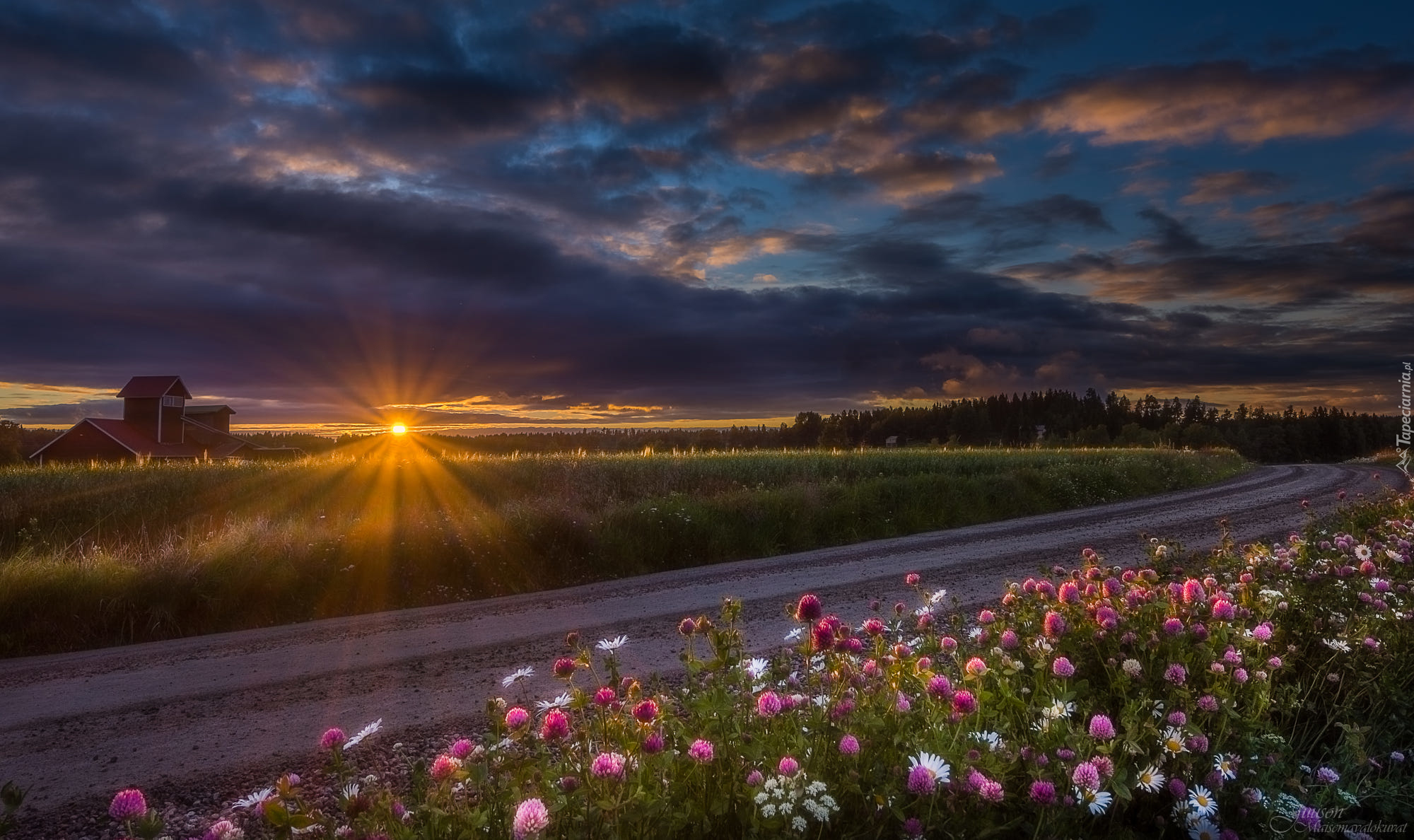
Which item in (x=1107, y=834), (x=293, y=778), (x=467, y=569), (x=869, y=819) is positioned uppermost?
(x=293, y=778)

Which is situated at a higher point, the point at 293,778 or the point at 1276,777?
the point at 293,778

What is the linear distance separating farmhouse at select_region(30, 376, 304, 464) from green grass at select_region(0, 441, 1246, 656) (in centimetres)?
2832

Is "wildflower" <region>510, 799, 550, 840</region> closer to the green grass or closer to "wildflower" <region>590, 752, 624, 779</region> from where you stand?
"wildflower" <region>590, 752, 624, 779</region>

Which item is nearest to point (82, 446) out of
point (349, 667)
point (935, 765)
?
point (349, 667)

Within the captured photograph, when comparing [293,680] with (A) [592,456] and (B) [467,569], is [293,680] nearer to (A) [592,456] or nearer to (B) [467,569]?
(B) [467,569]

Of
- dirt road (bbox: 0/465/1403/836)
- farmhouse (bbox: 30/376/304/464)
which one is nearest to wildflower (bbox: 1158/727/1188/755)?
dirt road (bbox: 0/465/1403/836)

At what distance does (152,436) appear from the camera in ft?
157

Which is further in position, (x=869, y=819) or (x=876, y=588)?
(x=876, y=588)

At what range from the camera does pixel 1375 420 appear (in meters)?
95.0

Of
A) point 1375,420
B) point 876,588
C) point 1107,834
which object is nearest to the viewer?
point 1107,834

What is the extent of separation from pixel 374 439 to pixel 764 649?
2451cm

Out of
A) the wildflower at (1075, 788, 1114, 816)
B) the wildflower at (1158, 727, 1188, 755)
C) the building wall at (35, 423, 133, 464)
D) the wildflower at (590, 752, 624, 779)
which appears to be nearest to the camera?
the wildflower at (590, 752, 624, 779)

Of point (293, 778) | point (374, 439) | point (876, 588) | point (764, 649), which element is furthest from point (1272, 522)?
point (374, 439)

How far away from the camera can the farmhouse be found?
146 ft
